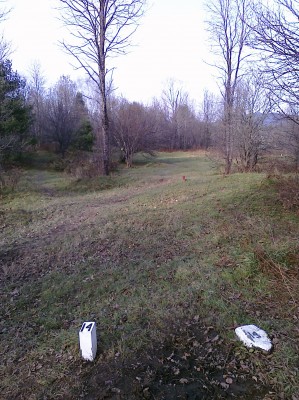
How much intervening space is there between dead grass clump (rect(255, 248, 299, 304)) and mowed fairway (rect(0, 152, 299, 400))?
0.05 feet

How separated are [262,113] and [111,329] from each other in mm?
14129

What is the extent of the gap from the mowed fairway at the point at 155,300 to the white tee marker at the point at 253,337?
3.3 inches

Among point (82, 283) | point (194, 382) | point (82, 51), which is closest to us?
point (194, 382)

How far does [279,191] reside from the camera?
23.2 feet

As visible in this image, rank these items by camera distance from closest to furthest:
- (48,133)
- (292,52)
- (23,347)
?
(23,347) → (292,52) → (48,133)

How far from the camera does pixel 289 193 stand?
6699mm

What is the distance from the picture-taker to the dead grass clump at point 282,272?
11.9 feet

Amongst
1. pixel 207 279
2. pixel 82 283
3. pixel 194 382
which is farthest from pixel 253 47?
pixel 194 382

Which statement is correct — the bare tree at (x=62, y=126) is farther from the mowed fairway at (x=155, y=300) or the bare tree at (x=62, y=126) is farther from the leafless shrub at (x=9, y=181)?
the mowed fairway at (x=155, y=300)

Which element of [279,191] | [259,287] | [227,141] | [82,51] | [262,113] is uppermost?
[82,51]

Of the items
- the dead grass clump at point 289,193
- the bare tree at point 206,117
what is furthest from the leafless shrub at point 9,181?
the bare tree at point 206,117

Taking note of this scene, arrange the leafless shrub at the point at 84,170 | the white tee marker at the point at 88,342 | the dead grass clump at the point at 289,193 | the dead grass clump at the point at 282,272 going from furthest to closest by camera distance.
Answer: the leafless shrub at the point at 84,170
the dead grass clump at the point at 289,193
the dead grass clump at the point at 282,272
the white tee marker at the point at 88,342

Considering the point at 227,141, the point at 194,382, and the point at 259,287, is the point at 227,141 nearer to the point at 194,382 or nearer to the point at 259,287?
the point at 259,287

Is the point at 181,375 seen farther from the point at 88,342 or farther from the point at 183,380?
the point at 88,342
